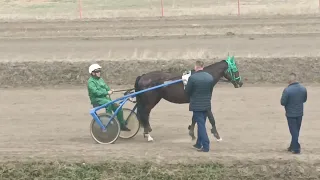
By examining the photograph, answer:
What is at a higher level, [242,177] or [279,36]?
[279,36]

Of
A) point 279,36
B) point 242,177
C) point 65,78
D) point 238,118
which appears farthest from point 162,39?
point 242,177

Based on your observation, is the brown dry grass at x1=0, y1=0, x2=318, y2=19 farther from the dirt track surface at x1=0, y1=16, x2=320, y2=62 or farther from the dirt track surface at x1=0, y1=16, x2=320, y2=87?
the dirt track surface at x1=0, y1=16, x2=320, y2=62

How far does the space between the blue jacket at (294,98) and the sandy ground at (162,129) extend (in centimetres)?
86

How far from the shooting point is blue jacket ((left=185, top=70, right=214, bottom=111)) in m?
12.3

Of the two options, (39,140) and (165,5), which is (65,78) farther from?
(165,5)

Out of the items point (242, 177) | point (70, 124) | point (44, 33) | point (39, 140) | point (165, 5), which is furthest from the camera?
point (165, 5)

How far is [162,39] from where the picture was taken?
2762 centimetres

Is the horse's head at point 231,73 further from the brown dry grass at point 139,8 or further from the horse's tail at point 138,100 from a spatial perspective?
the brown dry grass at point 139,8

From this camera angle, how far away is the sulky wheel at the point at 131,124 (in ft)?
46.5

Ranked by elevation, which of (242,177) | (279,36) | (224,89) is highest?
(279,36)

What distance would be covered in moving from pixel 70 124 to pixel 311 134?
594 centimetres

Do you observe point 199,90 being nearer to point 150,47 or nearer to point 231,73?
point 231,73

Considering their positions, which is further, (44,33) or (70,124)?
(44,33)

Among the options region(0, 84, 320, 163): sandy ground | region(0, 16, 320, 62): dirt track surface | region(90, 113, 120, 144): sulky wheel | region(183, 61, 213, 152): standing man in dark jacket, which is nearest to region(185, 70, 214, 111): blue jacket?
region(183, 61, 213, 152): standing man in dark jacket
